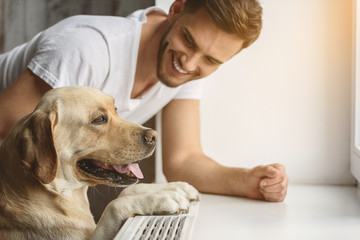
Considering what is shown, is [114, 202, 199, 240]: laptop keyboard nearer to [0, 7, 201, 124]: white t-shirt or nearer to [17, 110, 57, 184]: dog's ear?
[17, 110, 57, 184]: dog's ear

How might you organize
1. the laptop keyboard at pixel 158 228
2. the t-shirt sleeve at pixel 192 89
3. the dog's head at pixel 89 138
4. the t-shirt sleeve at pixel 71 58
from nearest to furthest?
the laptop keyboard at pixel 158 228, the dog's head at pixel 89 138, the t-shirt sleeve at pixel 71 58, the t-shirt sleeve at pixel 192 89

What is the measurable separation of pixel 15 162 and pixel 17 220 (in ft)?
0.41

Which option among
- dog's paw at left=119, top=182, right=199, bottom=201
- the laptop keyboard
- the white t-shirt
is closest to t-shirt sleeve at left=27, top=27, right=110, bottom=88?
the white t-shirt

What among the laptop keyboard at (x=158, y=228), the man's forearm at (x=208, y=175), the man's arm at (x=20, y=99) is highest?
the man's arm at (x=20, y=99)

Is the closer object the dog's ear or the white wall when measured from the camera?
the dog's ear

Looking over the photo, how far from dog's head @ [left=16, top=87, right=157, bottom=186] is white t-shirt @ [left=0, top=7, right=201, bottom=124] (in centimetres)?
27

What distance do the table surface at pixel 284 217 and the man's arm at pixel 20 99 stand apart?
1.83 feet

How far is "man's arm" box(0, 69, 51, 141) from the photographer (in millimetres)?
1166

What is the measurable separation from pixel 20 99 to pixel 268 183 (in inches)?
29.6

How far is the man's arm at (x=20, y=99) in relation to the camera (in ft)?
3.83

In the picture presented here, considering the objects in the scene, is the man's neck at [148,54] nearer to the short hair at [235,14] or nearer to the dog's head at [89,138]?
the short hair at [235,14]

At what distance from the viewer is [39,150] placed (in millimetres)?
846

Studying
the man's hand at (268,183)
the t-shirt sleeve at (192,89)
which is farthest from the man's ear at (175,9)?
the man's hand at (268,183)

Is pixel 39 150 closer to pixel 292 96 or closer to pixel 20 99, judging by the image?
pixel 20 99
